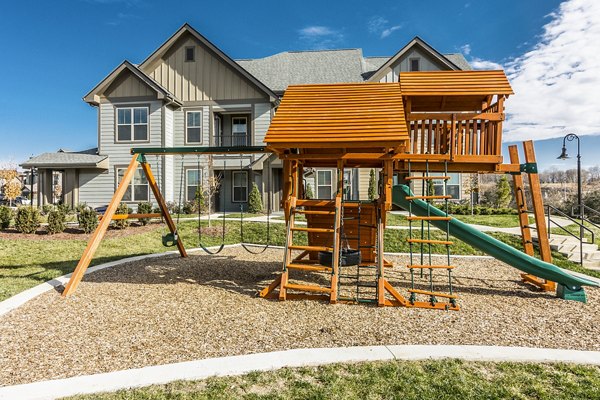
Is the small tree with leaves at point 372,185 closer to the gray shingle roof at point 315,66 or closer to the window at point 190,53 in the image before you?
the gray shingle roof at point 315,66

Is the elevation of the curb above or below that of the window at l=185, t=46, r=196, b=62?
below

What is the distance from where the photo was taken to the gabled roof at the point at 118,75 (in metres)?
19.1

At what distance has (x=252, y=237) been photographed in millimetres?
12641

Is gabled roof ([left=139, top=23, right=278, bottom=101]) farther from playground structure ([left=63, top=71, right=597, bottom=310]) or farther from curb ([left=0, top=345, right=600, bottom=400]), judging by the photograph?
curb ([left=0, top=345, right=600, bottom=400])

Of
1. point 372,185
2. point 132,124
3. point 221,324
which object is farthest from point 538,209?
point 132,124

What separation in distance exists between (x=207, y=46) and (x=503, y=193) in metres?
19.8

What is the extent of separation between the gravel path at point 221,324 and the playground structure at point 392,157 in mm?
473

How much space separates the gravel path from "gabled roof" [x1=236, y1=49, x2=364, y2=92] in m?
17.7

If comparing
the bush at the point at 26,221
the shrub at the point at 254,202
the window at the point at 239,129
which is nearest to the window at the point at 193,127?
the window at the point at 239,129

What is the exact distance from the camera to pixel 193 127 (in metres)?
20.5

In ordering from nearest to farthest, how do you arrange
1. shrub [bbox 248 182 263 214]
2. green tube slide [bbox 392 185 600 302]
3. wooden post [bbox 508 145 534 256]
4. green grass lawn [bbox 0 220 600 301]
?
green tube slide [bbox 392 185 600 302], wooden post [bbox 508 145 534 256], green grass lawn [bbox 0 220 600 301], shrub [bbox 248 182 263 214]

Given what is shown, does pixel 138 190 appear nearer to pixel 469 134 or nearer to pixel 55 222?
pixel 55 222

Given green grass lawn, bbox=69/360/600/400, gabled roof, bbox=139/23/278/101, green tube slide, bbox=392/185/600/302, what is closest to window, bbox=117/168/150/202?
gabled roof, bbox=139/23/278/101

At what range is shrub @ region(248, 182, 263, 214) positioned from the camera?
1939 centimetres
